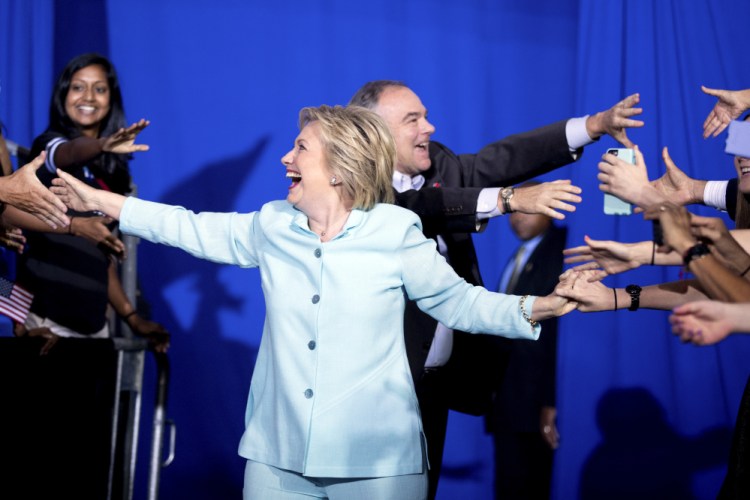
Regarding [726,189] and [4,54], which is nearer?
[726,189]

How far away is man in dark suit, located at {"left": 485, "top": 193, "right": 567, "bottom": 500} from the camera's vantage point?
12.1 feet

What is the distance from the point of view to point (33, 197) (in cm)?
229

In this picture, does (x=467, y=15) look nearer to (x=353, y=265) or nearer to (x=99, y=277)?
(x=99, y=277)

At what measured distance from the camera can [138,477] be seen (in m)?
4.02

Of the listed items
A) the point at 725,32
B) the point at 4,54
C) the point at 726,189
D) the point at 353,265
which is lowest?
the point at 353,265

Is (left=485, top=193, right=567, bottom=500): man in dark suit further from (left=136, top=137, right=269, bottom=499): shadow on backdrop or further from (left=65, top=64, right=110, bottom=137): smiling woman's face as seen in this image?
(left=65, top=64, right=110, bottom=137): smiling woman's face

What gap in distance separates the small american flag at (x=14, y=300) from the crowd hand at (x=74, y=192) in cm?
52

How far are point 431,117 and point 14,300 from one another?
209cm

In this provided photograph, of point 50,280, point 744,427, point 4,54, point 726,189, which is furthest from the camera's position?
point 4,54

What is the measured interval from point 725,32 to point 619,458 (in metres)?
1.94

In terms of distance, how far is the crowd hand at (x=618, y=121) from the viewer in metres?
2.55

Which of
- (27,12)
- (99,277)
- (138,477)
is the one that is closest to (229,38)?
(27,12)

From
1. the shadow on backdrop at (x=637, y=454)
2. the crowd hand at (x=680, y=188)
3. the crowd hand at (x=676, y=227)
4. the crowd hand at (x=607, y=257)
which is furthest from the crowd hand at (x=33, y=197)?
the shadow on backdrop at (x=637, y=454)

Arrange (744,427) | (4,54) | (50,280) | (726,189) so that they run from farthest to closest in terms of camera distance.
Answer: (4,54) → (50,280) → (726,189) → (744,427)
